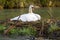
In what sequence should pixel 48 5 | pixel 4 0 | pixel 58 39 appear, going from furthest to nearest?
pixel 48 5
pixel 4 0
pixel 58 39

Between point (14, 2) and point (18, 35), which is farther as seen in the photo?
point (14, 2)

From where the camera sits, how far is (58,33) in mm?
11766

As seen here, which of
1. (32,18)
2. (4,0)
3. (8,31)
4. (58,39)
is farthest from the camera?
(4,0)

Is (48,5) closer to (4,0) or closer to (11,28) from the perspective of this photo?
(4,0)

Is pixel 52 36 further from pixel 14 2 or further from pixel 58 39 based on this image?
pixel 14 2

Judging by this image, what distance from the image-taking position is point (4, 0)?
38.6 meters

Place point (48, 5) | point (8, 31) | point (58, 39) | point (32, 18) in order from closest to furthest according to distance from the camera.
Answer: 1. point (58, 39)
2. point (8, 31)
3. point (32, 18)
4. point (48, 5)

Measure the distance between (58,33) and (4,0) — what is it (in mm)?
27446

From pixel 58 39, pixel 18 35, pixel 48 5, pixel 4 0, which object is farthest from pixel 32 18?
pixel 48 5

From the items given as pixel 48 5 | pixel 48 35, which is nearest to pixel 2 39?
pixel 48 35


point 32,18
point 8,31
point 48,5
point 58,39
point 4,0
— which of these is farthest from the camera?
point 48,5

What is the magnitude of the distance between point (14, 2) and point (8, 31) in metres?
28.0

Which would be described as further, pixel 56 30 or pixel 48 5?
pixel 48 5

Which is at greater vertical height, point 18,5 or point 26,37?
point 26,37
